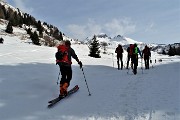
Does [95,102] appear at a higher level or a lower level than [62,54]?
lower

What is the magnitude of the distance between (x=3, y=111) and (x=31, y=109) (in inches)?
31.9

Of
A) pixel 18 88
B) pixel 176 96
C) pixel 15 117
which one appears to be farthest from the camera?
pixel 18 88

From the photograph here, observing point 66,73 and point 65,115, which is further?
point 66,73

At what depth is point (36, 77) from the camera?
12875 mm

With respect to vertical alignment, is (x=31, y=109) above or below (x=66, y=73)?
below

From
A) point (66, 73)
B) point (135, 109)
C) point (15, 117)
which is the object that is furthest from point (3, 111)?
point (135, 109)

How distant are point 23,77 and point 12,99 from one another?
12.5 ft

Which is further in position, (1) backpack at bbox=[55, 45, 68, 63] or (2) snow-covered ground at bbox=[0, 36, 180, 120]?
(1) backpack at bbox=[55, 45, 68, 63]

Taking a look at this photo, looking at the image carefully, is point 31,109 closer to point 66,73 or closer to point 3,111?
point 3,111

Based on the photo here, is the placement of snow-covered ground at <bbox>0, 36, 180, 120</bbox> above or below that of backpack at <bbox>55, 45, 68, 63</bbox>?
below

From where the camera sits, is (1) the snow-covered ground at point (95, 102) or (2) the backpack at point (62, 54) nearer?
(1) the snow-covered ground at point (95, 102)

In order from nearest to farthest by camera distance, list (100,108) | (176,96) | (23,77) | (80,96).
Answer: (100,108)
(176,96)
(80,96)
(23,77)

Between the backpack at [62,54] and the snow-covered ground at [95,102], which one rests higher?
the backpack at [62,54]

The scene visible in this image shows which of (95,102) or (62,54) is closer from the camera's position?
(95,102)
